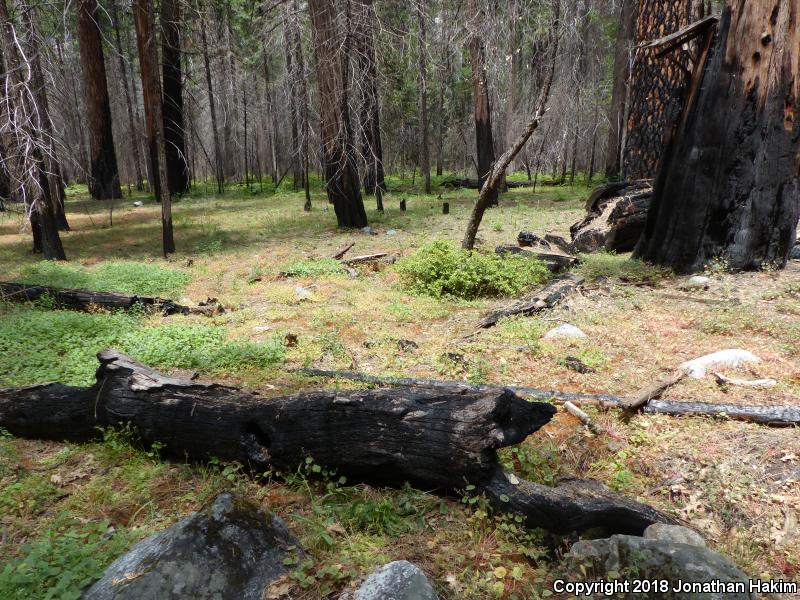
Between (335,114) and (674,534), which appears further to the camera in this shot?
(335,114)

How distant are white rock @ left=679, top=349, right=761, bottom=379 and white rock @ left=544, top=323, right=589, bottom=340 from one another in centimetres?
114

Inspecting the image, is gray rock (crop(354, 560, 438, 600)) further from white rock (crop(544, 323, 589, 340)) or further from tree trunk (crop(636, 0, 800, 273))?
tree trunk (crop(636, 0, 800, 273))

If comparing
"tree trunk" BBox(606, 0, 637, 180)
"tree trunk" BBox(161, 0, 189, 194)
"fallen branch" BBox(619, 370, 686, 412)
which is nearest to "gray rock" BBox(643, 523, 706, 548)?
"fallen branch" BBox(619, 370, 686, 412)

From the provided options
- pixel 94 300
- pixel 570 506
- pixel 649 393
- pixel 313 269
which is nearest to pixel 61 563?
pixel 570 506

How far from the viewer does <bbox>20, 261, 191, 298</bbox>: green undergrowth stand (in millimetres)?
7859

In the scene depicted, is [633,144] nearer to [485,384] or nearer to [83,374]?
[485,384]

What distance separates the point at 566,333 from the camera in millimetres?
5523

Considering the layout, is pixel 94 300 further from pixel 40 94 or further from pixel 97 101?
pixel 97 101

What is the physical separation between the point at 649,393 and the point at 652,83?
26.0 feet

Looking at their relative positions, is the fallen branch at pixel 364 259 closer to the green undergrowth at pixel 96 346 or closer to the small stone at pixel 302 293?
the small stone at pixel 302 293

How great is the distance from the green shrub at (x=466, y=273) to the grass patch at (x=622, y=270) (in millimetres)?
707

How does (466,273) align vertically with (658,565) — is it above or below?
above

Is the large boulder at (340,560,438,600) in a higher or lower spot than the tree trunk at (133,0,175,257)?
lower

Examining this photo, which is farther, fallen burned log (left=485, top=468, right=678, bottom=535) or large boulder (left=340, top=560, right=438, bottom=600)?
fallen burned log (left=485, top=468, right=678, bottom=535)
